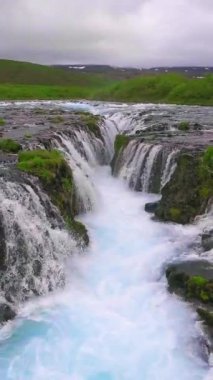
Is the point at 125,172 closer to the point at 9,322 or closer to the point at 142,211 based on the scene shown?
the point at 142,211

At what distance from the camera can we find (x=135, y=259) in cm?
1880

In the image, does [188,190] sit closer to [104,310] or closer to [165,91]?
[104,310]

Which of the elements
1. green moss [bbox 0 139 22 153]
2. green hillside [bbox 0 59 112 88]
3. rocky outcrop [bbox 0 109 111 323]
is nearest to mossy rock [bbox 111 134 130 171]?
rocky outcrop [bbox 0 109 111 323]

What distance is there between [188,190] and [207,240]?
494 centimetres

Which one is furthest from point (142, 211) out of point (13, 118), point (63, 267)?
point (13, 118)

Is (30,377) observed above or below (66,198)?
below

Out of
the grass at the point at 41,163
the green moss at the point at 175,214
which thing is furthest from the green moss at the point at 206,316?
the grass at the point at 41,163

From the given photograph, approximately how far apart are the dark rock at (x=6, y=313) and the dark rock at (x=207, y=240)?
7528mm

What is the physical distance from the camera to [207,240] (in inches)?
741

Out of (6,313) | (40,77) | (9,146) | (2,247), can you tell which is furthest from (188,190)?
(40,77)

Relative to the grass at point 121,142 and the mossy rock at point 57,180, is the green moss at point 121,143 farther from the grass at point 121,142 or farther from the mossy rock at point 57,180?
the mossy rock at point 57,180

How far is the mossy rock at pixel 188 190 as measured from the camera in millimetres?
22109

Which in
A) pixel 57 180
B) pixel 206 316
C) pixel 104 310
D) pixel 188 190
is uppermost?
pixel 57 180

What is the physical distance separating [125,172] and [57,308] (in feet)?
48.5
